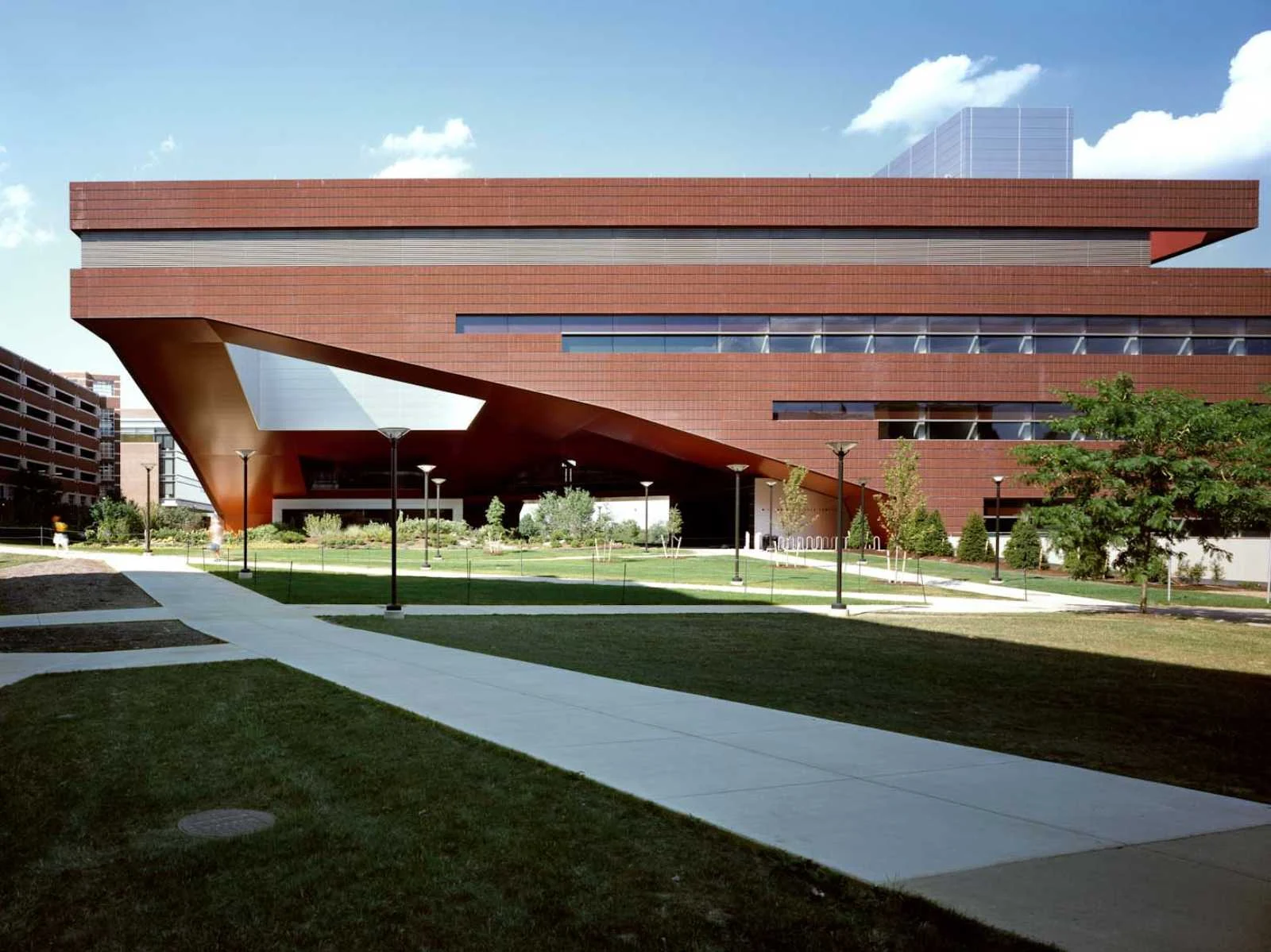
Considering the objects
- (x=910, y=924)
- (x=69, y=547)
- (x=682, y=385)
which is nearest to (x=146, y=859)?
(x=910, y=924)

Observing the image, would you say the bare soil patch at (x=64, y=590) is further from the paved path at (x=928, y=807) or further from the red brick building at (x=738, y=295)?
the red brick building at (x=738, y=295)

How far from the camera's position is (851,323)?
178 feet

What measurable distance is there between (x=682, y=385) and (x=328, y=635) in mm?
38282

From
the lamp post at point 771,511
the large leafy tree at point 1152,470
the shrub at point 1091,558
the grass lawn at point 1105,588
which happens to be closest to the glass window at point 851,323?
the lamp post at point 771,511

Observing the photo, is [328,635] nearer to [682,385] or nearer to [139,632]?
[139,632]

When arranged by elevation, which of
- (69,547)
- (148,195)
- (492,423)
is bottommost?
(69,547)

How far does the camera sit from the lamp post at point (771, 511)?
194 feet

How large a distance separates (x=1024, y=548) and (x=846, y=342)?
681 inches

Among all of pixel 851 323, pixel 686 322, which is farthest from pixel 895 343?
pixel 686 322

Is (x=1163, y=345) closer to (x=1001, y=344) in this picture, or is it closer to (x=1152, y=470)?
(x=1001, y=344)

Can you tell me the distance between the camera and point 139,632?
16.9 metres

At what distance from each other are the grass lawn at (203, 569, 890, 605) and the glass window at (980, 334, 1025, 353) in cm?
2876

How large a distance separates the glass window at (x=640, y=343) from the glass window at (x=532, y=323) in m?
3.62

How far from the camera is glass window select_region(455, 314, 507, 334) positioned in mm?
53969
